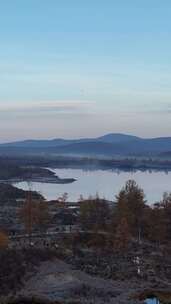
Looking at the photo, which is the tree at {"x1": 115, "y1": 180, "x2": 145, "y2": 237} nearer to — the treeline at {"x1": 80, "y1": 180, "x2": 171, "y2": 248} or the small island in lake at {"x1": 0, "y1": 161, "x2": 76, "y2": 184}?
the treeline at {"x1": 80, "y1": 180, "x2": 171, "y2": 248}

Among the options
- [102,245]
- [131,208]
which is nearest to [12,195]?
[131,208]

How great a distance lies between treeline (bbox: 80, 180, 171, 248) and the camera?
40.6 meters

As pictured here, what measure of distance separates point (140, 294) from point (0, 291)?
6397 mm

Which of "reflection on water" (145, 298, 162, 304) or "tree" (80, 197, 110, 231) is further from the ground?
"tree" (80, 197, 110, 231)

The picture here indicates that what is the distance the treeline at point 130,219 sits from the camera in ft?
133

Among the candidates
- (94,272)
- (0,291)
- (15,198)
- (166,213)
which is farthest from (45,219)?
(15,198)

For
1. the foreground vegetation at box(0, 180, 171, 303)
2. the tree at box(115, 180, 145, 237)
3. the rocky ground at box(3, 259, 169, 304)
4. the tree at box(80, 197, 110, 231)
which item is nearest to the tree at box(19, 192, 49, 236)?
the foreground vegetation at box(0, 180, 171, 303)

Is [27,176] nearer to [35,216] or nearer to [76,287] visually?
[35,216]

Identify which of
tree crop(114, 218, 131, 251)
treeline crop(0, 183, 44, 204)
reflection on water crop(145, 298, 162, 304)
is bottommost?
reflection on water crop(145, 298, 162, 304)

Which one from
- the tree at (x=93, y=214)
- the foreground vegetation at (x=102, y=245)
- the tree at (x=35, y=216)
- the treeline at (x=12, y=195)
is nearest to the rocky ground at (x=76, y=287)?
the foreground vegetation at (x=102, y=245)

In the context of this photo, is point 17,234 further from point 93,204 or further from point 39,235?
point 93,204

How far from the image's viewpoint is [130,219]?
43156 millimetres

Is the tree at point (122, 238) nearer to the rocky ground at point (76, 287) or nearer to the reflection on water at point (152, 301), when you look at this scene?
the rocky ground at point (76, 287)

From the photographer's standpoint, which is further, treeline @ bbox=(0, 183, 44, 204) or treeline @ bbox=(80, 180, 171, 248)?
treeline @ bbox=(0, 183, 44, 204)
